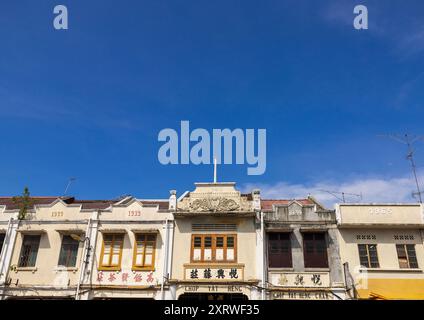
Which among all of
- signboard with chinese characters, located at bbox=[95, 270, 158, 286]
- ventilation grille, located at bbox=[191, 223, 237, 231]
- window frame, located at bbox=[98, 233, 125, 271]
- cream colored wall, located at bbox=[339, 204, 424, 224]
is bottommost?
signboard with chinese characters, located at bbox=[95, 270, 158, 286]

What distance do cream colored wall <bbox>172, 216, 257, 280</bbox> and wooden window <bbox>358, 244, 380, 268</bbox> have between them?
602 cm

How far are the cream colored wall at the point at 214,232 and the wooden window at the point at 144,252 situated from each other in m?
1.35

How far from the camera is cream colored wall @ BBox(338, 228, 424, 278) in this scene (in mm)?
20625

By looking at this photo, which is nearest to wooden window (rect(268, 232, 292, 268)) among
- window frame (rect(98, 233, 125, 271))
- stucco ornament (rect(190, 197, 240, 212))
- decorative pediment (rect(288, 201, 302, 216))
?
decorative pediment (rect(288, 201, 302, 216))

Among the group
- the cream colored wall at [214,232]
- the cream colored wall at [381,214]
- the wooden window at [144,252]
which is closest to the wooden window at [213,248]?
the cream colored wall at [214,232]

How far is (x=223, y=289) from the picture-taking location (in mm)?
20844

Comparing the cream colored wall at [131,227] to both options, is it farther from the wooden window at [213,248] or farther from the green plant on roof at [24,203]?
the green plant on roof at [24,203]

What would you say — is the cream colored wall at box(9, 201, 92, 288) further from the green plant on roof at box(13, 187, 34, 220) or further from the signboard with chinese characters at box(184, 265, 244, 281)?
the signboard with chinese characters at box(184, 265, 244, 281)

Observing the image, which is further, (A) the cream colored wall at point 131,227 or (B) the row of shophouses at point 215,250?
(A) the cream colored wall at point 131,227

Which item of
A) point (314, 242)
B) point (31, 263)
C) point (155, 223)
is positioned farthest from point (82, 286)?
point (314, 242)

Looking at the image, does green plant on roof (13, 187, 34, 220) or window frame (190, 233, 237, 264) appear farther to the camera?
green plant on roof (13, 187, 34, 220)

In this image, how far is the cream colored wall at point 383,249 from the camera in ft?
67.7

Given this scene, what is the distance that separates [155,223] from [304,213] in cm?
895
